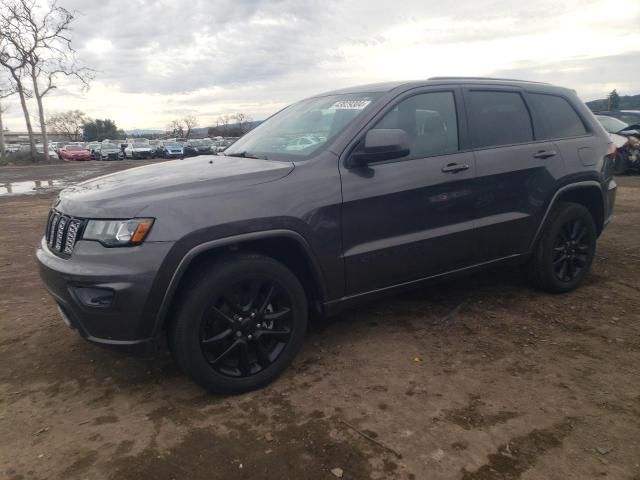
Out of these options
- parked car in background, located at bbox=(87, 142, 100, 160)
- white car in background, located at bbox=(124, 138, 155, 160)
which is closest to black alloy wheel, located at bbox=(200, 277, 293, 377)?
white car in background, located at bbox=(124, 138, 155, 160)

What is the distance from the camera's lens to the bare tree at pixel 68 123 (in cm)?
8150

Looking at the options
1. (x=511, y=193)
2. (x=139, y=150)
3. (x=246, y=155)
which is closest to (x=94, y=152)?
(x=139, y=150)

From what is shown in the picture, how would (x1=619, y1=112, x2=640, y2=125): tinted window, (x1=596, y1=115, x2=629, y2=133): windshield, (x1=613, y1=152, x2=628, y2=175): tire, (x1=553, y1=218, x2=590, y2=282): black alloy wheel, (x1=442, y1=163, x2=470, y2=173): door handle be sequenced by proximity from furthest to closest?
(x1=619, y1=112, x2=640, y2=125): tinted window
(x1=613, y1=152, x2=628, y2=175): tire
(x1=596, y1=115, x2=629, y2=133): windshield
(x1=553, y1=218, x2=590, y2=282): black alloy wheel
(x1=442, y1=163, x2=470, y2=173): door handle

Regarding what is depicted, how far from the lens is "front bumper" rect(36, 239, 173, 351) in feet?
8.45

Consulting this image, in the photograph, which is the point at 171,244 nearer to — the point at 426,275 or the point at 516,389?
the point at 426,275

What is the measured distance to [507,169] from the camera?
385 cm

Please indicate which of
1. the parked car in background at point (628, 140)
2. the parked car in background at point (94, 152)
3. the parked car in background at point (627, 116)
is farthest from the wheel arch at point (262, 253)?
the parked car in background at point (94, 152)

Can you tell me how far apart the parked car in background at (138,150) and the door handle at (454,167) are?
36.2 meters

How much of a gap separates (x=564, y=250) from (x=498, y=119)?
133cm

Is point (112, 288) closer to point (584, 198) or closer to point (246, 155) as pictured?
point (246, 155)

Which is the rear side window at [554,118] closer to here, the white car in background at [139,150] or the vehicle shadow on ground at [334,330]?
the vehicle shadow on ground at [334,330]

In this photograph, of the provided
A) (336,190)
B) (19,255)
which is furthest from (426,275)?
(19,255)

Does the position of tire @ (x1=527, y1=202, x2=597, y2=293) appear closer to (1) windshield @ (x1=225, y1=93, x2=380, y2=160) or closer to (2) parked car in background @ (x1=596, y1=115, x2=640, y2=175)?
(1) windshield @ (x1=225, y1=93, x2=380, y2=160)

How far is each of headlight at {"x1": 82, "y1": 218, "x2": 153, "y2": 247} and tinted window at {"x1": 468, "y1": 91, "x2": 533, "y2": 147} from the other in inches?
97.8
